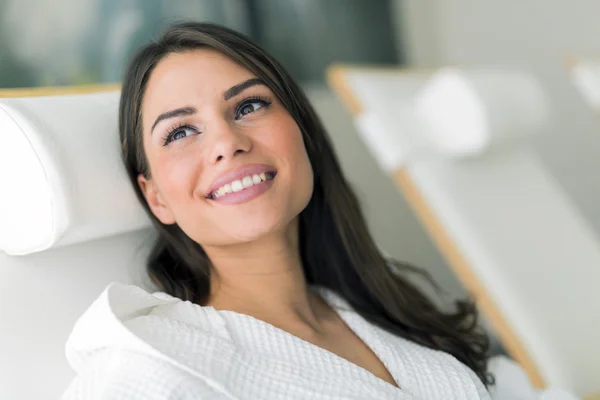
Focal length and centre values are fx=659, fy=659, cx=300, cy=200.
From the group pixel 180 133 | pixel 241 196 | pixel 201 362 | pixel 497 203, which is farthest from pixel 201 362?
pixel 497 203

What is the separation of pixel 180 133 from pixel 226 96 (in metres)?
0.09

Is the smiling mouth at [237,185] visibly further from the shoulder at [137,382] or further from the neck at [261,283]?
the shoulder at [137,382]

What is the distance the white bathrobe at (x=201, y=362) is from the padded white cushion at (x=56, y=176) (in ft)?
0.49

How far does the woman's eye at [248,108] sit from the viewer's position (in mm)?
1009

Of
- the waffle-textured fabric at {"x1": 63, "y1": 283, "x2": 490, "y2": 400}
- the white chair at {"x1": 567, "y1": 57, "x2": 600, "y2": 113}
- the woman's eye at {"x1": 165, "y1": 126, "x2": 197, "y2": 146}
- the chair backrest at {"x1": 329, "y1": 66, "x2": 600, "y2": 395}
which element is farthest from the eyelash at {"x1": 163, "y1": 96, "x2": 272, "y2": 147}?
the white chair at {"x1": 567, "y1": 57, "x2": 600, "y2": 113}

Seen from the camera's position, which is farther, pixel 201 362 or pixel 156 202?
pixel 156 202

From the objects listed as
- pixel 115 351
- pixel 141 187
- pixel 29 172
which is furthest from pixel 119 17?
pixel 115 351

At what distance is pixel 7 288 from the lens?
3.08ft

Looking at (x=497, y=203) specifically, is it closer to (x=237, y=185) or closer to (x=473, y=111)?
(x=473, y=111)

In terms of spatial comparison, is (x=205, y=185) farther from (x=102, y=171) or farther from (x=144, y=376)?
(x=144, y=376)

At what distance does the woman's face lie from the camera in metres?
0.94

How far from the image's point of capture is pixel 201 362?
0.79 m

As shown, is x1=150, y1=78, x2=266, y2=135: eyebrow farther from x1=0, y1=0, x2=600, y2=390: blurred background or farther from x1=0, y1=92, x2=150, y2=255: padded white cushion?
x1=0, y1=0, x2=600, y2=390: blurred background

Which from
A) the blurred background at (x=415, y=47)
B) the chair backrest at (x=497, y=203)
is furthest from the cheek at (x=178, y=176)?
the blurred background at (x=415, y=47)
